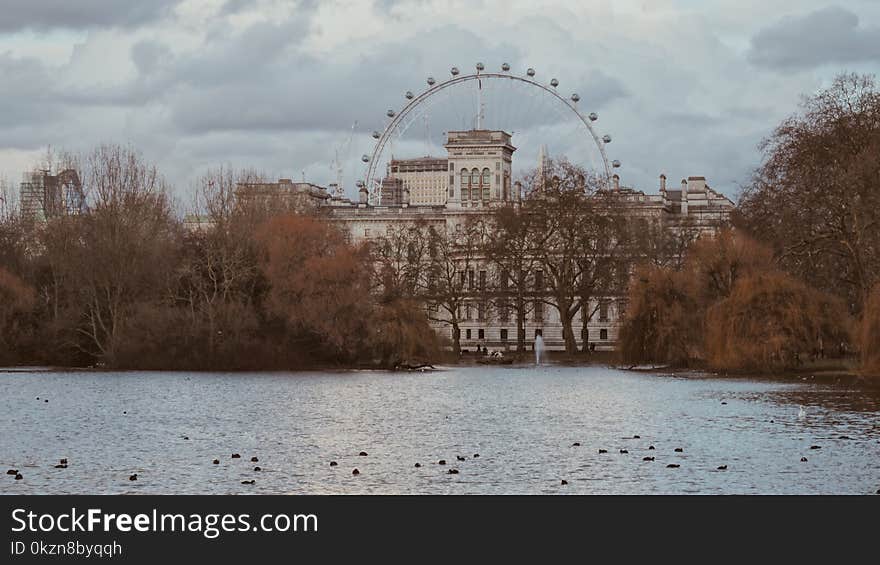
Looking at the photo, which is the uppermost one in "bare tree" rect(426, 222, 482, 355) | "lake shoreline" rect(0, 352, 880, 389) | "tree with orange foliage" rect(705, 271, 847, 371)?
"bare tree" rect(426, 222, 482, 355)

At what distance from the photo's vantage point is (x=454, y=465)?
103 ft

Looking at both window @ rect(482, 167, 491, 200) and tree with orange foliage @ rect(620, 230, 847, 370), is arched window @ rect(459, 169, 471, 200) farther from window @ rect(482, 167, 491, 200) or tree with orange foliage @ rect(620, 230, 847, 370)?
tree with orange foliage @ rect(620, 230, 847, 370)

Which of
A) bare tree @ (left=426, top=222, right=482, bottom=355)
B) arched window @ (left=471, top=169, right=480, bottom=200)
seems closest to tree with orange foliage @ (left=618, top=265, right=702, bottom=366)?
bare tree @ (left=426, top=222, right=482, bottom=355)

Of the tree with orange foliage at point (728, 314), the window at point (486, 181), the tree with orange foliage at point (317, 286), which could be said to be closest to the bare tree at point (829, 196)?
the tree with orange foliage at point (728, 314)

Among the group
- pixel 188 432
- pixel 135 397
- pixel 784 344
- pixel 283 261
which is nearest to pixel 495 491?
pixel 188 432

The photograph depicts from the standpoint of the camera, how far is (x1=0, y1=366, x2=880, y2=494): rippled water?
28.8 m

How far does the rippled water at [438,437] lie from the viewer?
1133 inches

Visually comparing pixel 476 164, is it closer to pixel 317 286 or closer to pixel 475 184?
pixel 475 184

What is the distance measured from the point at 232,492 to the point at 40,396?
2954 cm

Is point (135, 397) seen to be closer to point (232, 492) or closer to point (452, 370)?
point (232, 492)

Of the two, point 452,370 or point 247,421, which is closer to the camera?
point 247,421

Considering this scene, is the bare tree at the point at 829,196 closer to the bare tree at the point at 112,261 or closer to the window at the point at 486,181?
the bare tree at the point at 112,261

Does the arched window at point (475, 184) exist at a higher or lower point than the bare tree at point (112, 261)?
higher

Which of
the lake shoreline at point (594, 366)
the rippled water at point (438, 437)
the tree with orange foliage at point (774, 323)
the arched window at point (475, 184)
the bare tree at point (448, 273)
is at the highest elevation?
the arched window at point (475, 184)
